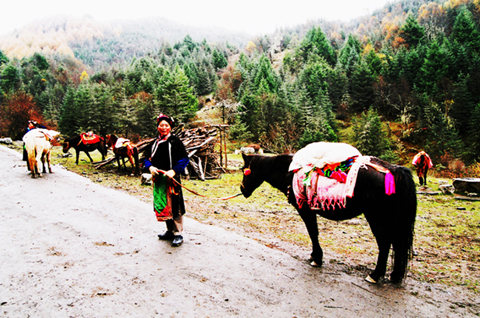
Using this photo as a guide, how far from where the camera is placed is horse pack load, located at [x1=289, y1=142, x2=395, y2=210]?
3.21 meters

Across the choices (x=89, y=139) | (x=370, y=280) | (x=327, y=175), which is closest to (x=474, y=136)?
(x=370, y=280)

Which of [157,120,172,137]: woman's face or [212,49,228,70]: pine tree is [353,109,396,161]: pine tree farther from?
[212,49,228,70]: pine tree

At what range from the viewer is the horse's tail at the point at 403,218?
3.08 metres

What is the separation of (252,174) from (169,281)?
217 centimetres

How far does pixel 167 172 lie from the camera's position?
407 centimetres

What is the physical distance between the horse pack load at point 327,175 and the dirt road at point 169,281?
102 cm

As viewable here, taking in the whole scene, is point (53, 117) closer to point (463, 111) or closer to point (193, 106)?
point (193, 106)

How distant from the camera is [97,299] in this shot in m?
2.71

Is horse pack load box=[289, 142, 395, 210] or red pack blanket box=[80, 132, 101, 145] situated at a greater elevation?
horse pack load box=[289, 142, 395, 210]

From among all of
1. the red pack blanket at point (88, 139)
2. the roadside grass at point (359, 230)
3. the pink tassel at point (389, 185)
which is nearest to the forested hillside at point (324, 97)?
the red pack blanket at point (88, 139)

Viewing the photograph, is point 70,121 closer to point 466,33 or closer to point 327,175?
point 327,175

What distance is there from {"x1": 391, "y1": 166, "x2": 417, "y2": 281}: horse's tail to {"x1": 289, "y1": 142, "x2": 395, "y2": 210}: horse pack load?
126 millimetres

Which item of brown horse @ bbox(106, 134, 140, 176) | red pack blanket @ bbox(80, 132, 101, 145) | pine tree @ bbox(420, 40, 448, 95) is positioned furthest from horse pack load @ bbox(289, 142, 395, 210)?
pine tree @ bbox(420, 40, 448, 95)

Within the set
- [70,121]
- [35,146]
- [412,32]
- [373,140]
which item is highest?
[412,32]
